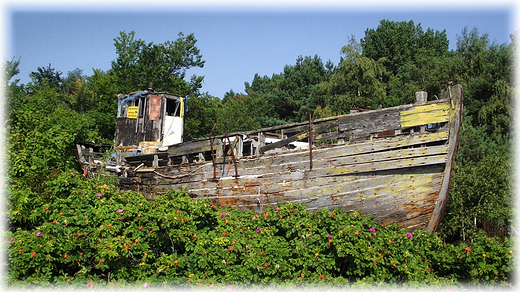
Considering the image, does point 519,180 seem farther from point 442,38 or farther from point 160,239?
point 442,38

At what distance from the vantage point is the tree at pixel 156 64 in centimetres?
2416

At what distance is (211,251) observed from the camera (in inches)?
243

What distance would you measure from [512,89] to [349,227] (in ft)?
57.9

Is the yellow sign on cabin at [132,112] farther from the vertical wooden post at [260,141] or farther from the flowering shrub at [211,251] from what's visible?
the flowering shrub at [211,251]

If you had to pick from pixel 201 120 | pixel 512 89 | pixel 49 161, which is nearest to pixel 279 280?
pixel 49 161

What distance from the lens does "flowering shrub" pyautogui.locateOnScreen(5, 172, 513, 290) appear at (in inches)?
227

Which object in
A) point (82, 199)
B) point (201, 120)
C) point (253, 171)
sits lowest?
point (82, 199)

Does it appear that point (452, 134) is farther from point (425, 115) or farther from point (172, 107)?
point (172, 107)

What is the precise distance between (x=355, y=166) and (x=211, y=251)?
3259 millimetres

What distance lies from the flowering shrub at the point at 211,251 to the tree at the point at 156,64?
17812mm

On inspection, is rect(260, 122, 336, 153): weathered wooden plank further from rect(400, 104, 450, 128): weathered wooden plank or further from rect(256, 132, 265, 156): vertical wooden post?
rect(400, 104, 450, 128): weathered wooden plank

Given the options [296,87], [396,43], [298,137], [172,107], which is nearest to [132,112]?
[172,107]

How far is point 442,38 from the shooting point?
44.6 metres

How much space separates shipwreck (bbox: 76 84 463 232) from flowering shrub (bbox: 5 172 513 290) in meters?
0.66
